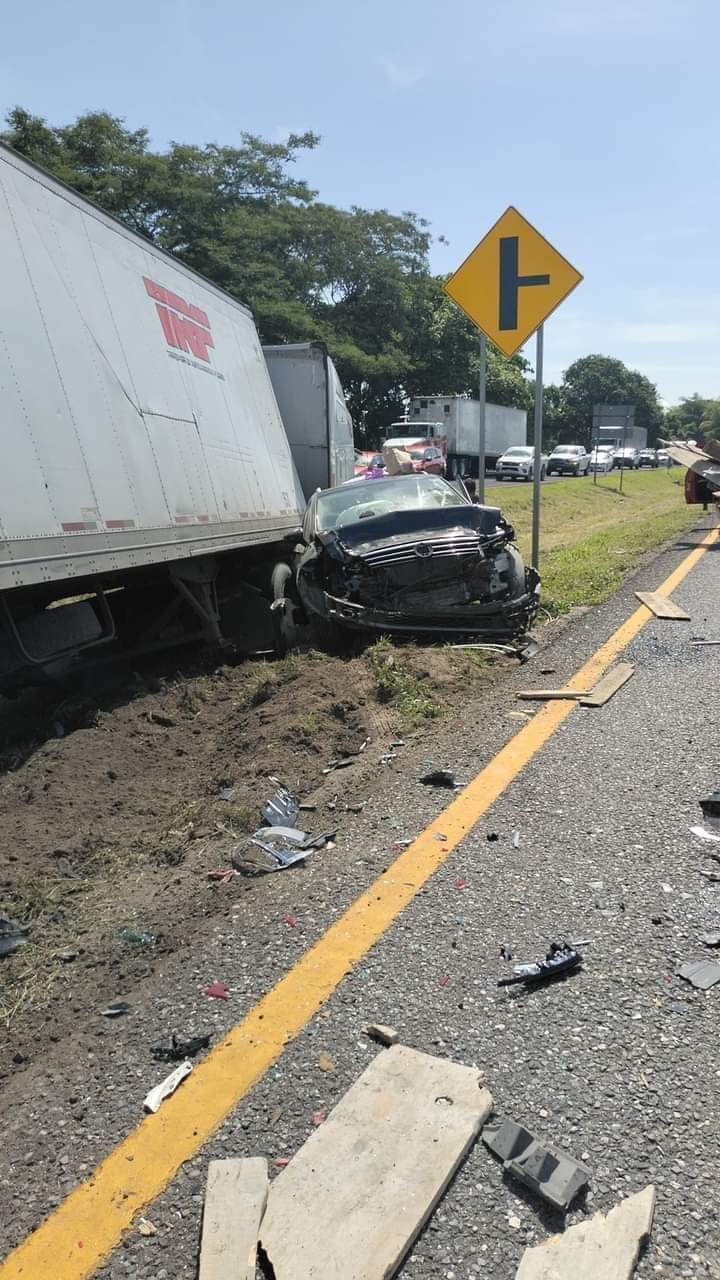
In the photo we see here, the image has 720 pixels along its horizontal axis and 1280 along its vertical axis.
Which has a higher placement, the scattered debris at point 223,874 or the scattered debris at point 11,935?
the scattered debris at point 11,935

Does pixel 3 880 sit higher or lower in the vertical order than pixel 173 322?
lower

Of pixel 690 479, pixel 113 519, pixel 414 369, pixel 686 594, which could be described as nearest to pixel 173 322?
pixel 113 519

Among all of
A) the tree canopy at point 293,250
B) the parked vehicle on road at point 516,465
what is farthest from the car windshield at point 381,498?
the parked vehicle on road at point 516,465

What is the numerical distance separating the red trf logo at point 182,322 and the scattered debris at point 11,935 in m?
4.76

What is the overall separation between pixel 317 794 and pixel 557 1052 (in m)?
2.24

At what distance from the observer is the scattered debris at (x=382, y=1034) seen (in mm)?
2354

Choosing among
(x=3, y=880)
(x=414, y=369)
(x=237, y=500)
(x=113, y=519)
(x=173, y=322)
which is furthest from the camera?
(x=414, y=369)

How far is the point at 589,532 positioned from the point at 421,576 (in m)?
13.1

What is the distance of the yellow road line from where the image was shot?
1803 millimetres

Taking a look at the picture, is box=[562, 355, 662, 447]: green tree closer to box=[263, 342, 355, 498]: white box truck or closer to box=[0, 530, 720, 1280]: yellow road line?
box=[263, 342, 355, 498]: white box truck

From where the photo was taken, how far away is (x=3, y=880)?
3666 mm

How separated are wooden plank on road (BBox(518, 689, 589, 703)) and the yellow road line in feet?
6.62

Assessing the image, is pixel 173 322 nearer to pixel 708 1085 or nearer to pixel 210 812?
pixel 210 812

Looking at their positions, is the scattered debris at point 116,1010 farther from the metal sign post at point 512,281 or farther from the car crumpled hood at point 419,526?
the metal sign post at point 512,281
